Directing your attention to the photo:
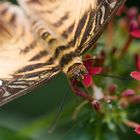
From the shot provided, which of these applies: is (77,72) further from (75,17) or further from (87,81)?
(75,17)

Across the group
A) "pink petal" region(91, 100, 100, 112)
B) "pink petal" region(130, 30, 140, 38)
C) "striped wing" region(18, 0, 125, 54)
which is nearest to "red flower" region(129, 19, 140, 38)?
"pink petal" region(130, 30, 140, 38)

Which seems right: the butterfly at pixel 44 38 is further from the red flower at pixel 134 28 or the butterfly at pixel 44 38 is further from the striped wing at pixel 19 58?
the red flower at pixel 134 28

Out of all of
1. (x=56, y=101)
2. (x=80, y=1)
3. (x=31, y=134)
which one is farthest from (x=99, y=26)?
(x=56, y=101)

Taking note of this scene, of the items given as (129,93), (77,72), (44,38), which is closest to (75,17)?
(44,38)

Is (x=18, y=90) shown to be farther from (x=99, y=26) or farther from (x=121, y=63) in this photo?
(x=121, y=63)

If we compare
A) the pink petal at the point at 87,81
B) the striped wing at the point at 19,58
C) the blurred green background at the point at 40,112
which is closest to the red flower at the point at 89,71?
the pink petal at the point at 87,81
